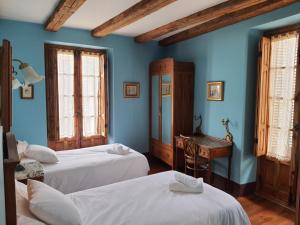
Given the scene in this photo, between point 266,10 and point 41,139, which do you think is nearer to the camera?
point 266,10

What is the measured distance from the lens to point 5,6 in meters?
2.92

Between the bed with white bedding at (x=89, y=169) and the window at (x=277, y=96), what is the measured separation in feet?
5.83

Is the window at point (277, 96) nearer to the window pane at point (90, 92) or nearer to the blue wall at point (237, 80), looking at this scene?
the blue wall at point (237, 80)

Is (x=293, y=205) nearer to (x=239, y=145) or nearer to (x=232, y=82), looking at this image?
(x=239, y=145)

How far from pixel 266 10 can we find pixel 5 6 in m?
3.26

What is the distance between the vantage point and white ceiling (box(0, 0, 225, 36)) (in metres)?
2.77

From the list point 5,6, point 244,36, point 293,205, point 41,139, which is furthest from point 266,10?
point 41,139

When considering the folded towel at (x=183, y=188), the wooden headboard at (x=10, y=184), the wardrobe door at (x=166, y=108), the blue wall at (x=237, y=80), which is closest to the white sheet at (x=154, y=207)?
the folded towel at (x=183, y=188)

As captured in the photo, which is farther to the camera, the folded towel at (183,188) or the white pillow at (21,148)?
the white pillow at (21,148)

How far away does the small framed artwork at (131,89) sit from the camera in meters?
4.53

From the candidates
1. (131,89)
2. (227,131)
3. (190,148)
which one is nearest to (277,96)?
(227,131)

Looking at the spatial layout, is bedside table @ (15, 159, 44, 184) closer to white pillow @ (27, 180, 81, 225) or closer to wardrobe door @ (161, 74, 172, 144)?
white pillow @ (27, 180, 81, 225)

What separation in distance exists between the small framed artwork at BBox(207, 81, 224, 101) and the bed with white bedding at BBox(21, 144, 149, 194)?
150 cm

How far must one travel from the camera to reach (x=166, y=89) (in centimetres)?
420
